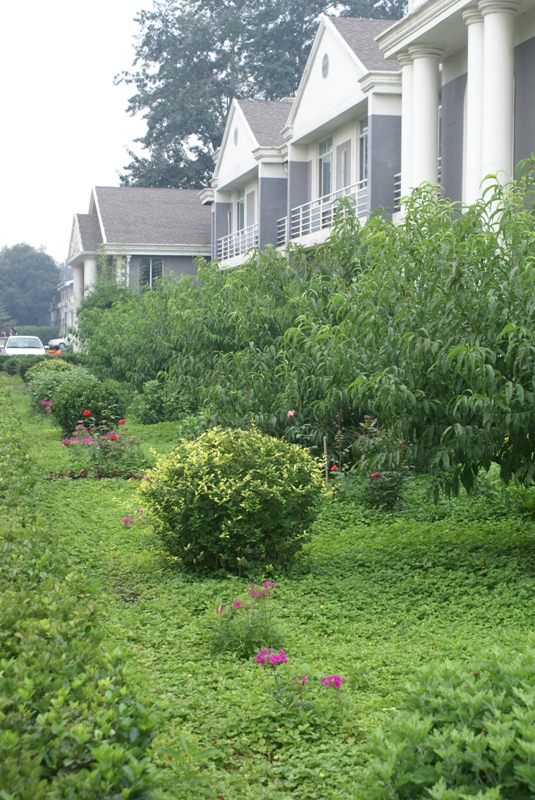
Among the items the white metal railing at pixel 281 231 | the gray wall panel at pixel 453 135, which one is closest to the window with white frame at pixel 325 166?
the white metal railing at pixel 281 231

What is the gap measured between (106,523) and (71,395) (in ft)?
21.8

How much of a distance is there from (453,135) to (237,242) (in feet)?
56.9

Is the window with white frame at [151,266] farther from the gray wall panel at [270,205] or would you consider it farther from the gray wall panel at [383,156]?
the gray wall panel at [383,156]

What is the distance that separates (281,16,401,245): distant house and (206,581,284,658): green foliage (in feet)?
46.7

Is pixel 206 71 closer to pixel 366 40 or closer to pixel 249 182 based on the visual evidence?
pixel 249 182

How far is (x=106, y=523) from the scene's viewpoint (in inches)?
356

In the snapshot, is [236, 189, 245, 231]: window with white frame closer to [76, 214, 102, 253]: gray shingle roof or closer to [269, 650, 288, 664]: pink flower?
[76, 214, 102, 253]: gray shingle roof

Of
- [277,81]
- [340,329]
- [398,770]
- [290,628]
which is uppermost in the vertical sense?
[277,81]

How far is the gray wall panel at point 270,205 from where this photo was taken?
93.6 ft

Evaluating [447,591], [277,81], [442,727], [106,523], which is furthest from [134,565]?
[277,81]

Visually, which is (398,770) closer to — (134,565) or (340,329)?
(134,565)

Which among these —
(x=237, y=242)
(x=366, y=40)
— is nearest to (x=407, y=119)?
(x=366, y=40)

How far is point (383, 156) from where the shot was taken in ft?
64.6

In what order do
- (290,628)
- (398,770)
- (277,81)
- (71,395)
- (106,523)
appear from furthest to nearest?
(277,81), (71,395), (106,523), (290,628), (398,770)
